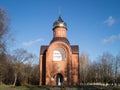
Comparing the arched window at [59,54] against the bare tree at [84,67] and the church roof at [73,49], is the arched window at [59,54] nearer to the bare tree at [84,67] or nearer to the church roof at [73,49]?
the church roof at [73,49]

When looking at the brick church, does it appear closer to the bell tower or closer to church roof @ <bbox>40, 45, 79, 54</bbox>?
church roof @ <bbox>40, 45, 79, 54</bbox>

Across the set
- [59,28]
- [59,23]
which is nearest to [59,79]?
[59,28]

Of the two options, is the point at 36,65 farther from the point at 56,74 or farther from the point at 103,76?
the point at 56,74

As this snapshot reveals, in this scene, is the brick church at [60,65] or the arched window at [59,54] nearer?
the brick church at [60,65]

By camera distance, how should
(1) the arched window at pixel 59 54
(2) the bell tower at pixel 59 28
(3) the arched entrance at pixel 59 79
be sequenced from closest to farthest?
(1) the arched window at pixel 59 54
(3) the arched entrance at pixel 59 79
(2) the bell tower at pixel 59 28

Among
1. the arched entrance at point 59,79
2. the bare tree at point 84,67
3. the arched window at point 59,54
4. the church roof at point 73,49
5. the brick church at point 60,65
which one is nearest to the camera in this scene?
the brick church at point 60,65

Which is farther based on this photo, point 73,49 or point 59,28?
point 59,28

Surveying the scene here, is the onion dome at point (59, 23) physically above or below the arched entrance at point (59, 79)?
above

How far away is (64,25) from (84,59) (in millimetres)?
23750

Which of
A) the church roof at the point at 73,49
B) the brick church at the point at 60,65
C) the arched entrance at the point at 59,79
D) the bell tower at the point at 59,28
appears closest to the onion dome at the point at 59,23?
the bell tower at the point at 59,28

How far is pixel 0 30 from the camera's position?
2453 cm

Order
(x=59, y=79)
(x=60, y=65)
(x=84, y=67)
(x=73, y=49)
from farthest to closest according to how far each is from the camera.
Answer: (x=84, y=67)
(x=73, y=49)
(x=59, y=79)
(x=60, y=65)

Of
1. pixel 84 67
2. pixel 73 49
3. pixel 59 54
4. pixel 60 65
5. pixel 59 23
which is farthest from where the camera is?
pixel 84 67

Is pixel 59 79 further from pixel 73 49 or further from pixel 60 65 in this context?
pixel 73 49
